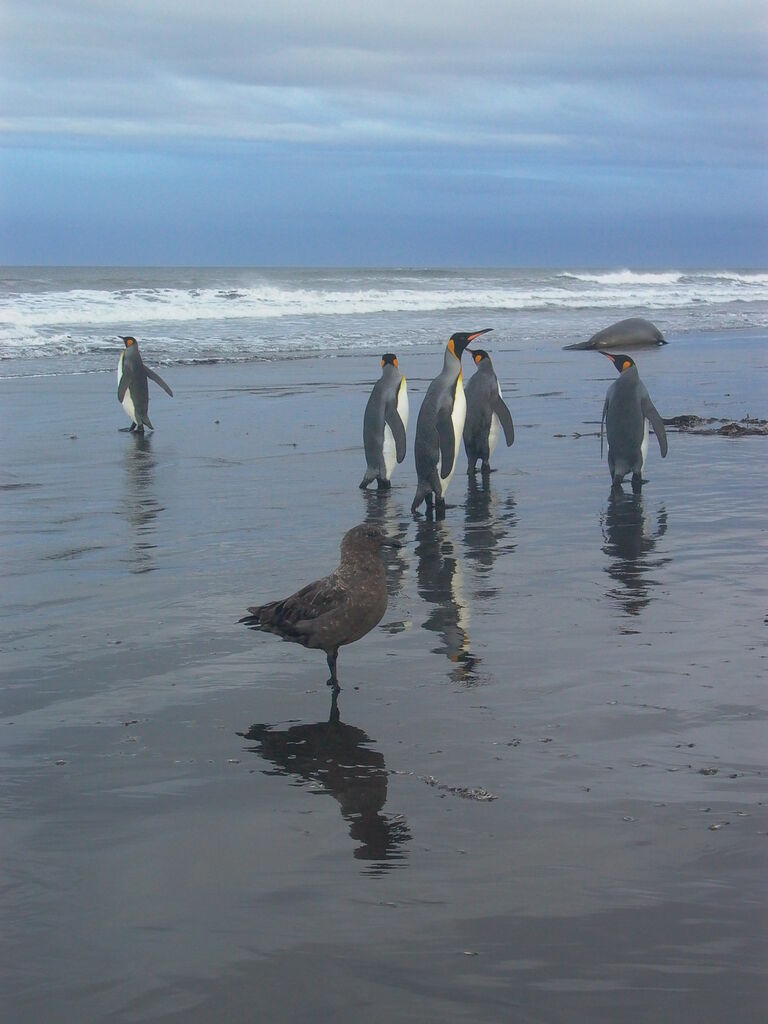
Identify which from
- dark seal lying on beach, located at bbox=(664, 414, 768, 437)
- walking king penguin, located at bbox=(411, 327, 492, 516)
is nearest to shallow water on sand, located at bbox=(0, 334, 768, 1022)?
walking king penguin, located at bbox=(411, 327, 492, 516)

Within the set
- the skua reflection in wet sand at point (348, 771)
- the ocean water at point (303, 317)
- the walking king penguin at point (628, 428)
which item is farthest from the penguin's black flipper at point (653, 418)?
the ocean water at point (303, 317)

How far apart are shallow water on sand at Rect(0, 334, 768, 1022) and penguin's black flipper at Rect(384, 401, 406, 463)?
3.23 ft

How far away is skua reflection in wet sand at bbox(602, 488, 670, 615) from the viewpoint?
5672 millimetres

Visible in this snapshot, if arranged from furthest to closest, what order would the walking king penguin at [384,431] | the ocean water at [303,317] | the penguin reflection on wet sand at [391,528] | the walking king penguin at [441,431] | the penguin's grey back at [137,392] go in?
the ocean water at [303,317], the penguin's grey back at [137,392], the walking king penguin at [384,431], the walking king penguin at [441,431], the penguin reflection on wet sand at [391,528]

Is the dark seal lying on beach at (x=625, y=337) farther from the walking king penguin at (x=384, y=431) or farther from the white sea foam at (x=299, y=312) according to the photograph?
the walking king penguin at (x=384, y=431)

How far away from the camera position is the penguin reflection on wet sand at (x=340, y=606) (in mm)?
4113

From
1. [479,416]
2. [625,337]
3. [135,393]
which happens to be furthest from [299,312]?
[479,416]

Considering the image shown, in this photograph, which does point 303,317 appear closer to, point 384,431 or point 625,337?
point 625,337

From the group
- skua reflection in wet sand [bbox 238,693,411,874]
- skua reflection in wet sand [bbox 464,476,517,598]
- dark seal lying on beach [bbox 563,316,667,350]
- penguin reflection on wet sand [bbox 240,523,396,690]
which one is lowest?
skua reflection in wet sand [bbox 238,693,411,874]

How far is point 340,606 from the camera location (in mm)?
4109

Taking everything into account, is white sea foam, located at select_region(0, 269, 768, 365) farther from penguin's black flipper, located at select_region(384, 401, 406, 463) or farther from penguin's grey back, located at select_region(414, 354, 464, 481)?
penguin's grey back, located at select_region(414, 354, 464, 481)

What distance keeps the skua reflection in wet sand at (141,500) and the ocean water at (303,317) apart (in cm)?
796

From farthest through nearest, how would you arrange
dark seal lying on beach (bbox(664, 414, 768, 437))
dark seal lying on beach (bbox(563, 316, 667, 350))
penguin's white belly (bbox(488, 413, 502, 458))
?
dark seal lying on beach (bbox(563, 316, 667, 350)) < dark seal lying on beach (bbox(664, 414, 768, 437)) < penguin's white belly (bbox(488, 413, 502, 458))

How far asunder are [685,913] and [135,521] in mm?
5558
